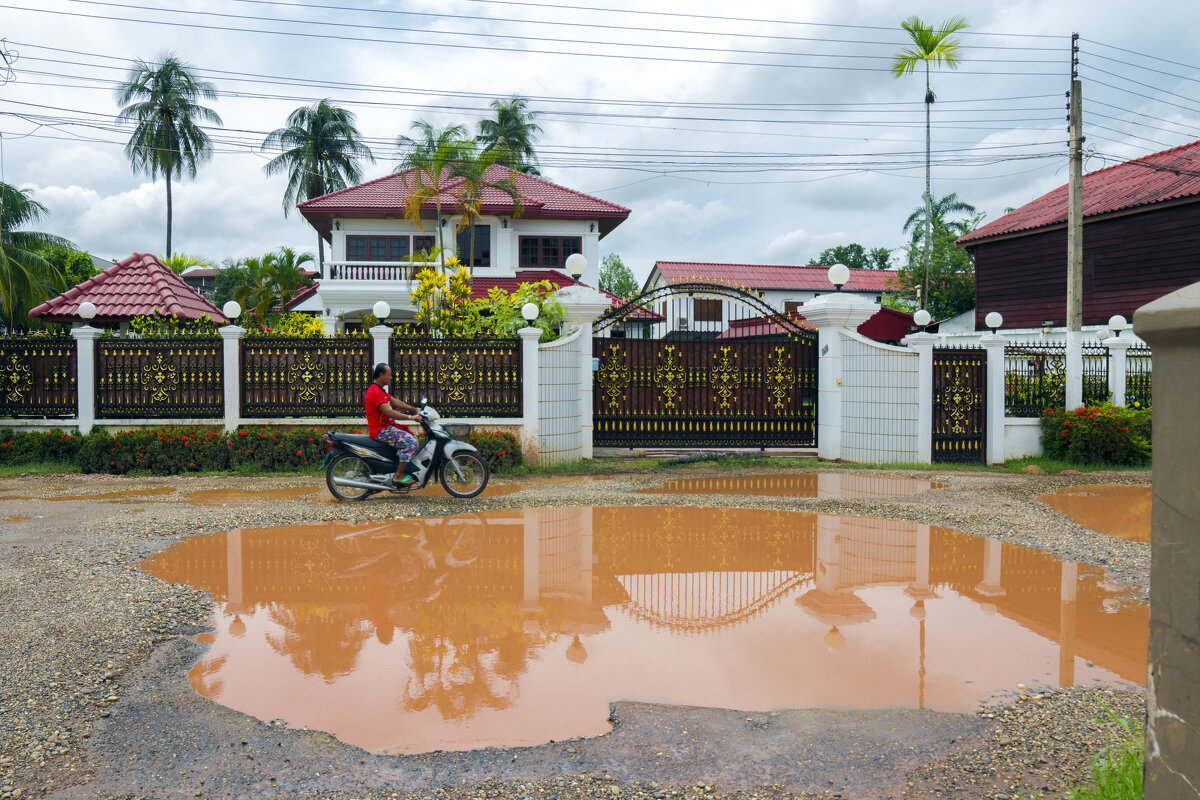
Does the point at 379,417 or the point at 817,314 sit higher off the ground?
the point at 817,314

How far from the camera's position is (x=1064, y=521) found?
8.10 meters

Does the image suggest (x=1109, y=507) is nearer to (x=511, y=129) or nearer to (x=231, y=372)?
(x=231, y=372)

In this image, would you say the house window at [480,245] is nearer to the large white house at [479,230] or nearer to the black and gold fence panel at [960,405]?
the large white house at [479,230]

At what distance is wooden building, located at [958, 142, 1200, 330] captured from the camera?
19047mm

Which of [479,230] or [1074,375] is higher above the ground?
[479,230]

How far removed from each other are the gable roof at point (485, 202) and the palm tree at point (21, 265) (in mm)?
7313

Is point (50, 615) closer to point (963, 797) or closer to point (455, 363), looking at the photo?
point (963, 797)

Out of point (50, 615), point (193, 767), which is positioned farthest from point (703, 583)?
point (50, 615)

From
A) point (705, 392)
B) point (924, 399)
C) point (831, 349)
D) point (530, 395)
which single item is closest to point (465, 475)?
point (530, 395)

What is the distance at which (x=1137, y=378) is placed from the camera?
1418 centimetres

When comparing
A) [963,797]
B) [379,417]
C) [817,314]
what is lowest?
[963,797]

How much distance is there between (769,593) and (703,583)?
0.49 m

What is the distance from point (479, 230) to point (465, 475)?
19162 mm

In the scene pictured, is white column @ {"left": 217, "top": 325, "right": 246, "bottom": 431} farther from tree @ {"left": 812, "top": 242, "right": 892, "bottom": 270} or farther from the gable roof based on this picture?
tree @ {"left": 812, "top": 242, "right": 892, "bottom": 270}
